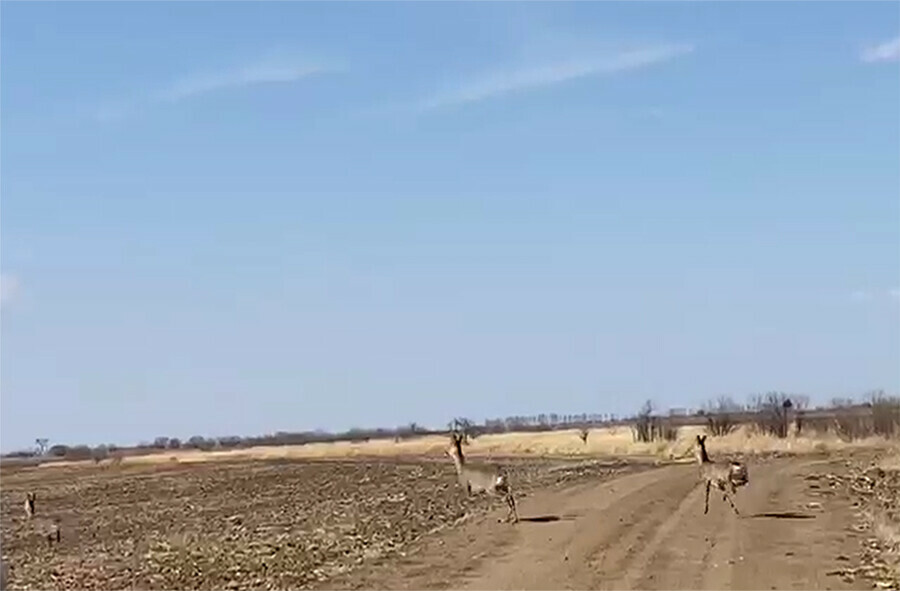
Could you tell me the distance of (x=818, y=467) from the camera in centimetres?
5416

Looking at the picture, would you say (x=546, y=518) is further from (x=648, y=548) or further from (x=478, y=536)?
(x=648, y=548)

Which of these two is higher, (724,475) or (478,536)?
(724,475)

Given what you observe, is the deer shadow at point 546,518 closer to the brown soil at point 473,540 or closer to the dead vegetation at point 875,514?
the brown soil at point 473,540

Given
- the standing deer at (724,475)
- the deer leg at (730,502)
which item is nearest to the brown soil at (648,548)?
the deer leg at (730,502)

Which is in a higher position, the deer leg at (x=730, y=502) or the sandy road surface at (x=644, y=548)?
the deer leg at (x=730, y=502)

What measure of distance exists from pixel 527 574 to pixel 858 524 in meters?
9.26

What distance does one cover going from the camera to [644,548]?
25125 millimetres

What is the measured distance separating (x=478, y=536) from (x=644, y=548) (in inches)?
170

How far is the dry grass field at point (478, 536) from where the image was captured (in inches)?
886

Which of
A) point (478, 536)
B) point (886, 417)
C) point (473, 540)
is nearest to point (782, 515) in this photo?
point (478, 536)

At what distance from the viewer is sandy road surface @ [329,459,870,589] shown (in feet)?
70.0

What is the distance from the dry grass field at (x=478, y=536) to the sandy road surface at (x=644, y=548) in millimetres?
44

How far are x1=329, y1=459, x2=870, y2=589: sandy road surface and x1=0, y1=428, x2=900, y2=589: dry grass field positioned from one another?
0.04 meters

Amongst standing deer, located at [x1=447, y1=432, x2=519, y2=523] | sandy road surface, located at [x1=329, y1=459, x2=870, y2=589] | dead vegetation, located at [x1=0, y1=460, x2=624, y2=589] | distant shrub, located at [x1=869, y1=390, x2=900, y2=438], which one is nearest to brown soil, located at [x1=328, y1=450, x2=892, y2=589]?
sandy road surface, located at [x1=329, y1=459, x2=870, y2=589]
